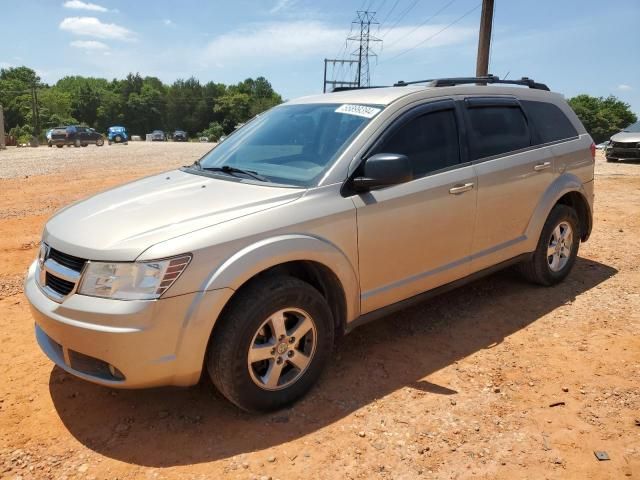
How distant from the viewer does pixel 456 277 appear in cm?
405

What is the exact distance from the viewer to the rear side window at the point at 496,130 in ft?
13.5

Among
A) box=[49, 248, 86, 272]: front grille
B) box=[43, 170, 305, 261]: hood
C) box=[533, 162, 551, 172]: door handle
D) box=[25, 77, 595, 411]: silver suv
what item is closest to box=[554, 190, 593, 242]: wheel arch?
box=[25, 77, 595, 411]: silver suv

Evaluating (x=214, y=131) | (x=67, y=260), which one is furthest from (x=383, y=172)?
(x=214, y=131)

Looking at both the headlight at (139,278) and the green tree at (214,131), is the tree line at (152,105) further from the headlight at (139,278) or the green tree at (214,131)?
the headlight at (139,278)

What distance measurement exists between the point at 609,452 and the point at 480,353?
1.18 metres

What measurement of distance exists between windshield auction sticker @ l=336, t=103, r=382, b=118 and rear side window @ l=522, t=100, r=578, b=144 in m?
1.82

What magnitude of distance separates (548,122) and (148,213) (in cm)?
372

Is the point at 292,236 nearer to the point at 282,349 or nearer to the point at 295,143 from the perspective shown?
the point at 282,349

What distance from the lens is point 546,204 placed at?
15.3 ft

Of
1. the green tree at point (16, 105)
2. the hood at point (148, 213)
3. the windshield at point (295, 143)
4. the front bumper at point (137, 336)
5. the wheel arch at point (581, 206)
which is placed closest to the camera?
the front bumper at point (137, 336)

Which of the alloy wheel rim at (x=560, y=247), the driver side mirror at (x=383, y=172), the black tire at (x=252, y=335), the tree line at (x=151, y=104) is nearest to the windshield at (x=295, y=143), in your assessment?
the driver side mirror at (x=383, y=172)

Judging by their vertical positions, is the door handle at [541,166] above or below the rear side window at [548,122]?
below

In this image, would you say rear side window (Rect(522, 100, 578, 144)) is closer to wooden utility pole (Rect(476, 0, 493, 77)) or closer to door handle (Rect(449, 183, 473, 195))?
door handle (Rect(449, 183, 473, 195))

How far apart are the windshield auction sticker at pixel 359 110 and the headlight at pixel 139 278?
1663 millimetres
